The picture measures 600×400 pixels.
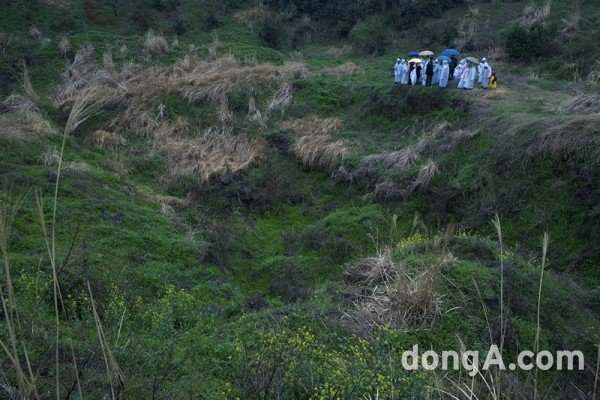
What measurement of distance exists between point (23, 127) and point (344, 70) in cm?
961

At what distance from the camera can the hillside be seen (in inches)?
186

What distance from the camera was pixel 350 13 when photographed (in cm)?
2284

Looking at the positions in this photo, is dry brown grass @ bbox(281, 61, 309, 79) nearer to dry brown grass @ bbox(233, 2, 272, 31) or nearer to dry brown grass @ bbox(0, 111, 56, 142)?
dry brown grass @ bbox(233, 2, 272, 31)

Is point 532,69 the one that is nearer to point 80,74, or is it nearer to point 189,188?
point 189,188

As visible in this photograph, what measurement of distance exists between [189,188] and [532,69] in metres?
10.4

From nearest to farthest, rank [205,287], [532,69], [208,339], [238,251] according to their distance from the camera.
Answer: [208,339] → [205,287] → [238,251] → [532,69]

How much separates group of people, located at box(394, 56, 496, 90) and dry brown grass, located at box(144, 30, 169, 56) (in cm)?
825

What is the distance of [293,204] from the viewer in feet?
40.1

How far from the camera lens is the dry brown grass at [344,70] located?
57.7ft

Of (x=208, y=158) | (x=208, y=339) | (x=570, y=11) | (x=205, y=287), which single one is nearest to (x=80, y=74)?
(x=208, y=158)

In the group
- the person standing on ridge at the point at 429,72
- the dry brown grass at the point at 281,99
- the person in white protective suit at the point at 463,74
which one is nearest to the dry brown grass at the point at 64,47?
the dry brown grass at the point at 281,99

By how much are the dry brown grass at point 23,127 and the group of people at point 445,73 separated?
28.1 feet

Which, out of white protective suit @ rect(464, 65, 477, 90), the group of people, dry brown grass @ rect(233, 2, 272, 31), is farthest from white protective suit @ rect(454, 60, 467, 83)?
dry brown grass @ rect(233, 2, 272, 31)

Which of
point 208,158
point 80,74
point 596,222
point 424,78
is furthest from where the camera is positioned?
point 80,74
